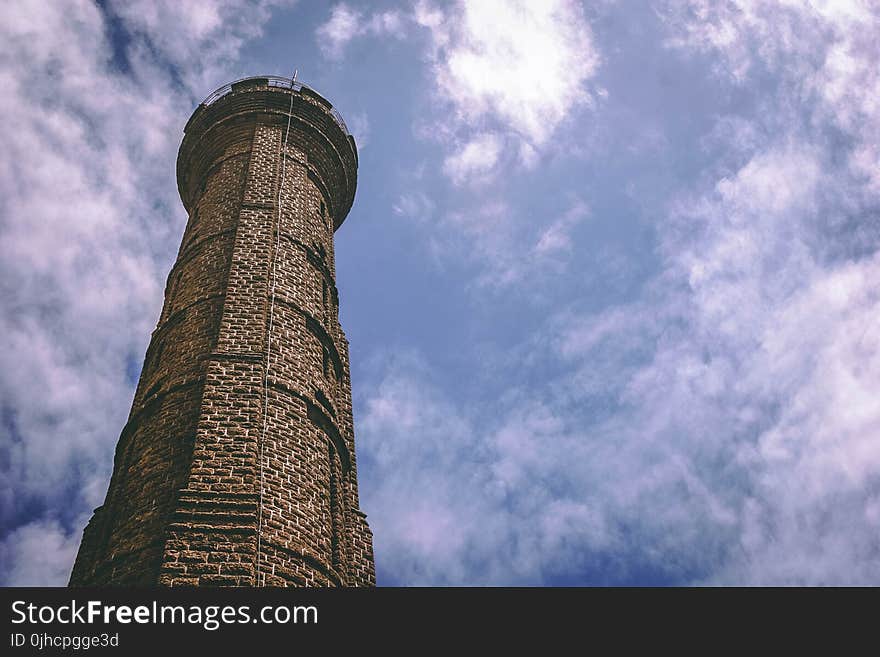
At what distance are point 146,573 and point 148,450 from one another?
85.5 inches

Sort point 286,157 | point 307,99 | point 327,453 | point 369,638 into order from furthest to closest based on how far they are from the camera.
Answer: point 307,99 → point 286,157 → point 327,453 → point 369,638

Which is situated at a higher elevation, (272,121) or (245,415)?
(272,121)

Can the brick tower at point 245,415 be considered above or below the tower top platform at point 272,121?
below

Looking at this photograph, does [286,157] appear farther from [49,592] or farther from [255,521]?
[49,592]

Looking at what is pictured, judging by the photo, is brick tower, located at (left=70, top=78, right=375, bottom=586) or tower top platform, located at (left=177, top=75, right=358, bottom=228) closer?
brick tower, located at (left=70, top=78, right=375, bottom=586)

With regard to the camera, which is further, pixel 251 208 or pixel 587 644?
pixel 251 208

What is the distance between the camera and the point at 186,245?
42.7 feet

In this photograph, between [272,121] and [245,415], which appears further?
[272,121]

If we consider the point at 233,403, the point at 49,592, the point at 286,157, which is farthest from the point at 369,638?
the point at 286,157

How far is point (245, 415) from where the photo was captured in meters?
8.77

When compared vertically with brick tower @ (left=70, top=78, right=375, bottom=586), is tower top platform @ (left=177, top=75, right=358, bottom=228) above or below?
above

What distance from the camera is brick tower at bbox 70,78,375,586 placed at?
7.46 metres

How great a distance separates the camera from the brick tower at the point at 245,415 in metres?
7.46

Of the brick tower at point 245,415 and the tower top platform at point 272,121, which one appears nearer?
the brick tower at point 245,415
